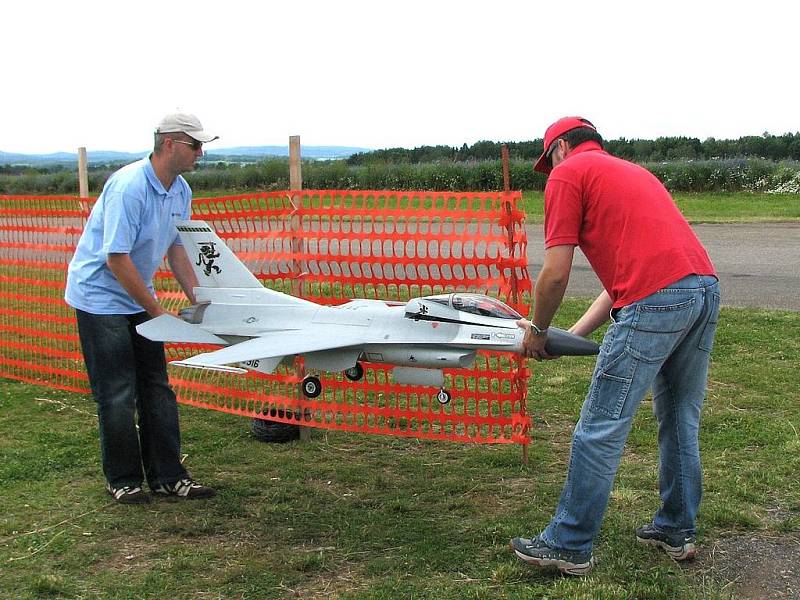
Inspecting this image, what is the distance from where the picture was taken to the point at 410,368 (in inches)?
203

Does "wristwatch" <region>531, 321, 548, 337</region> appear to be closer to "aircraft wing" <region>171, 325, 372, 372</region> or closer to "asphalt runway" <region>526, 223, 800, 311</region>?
"aircraft wing" <region>171, 325, 372, 372</region>

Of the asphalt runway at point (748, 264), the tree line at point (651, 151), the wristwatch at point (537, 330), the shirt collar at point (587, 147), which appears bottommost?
the asphalt runway at point (748, 264)

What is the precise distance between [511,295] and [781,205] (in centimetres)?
2270

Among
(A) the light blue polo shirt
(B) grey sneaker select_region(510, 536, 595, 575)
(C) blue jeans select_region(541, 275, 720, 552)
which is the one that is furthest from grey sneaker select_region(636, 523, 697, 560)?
(A) the light blue polo shirt

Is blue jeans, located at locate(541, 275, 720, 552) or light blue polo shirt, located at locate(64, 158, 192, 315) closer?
blue jeans, located at locate(541, 275, 720, 552)

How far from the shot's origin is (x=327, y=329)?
5.15m

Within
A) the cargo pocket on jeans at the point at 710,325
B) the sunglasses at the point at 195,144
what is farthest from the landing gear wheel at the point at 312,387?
the cargo pocket on jeans at the point at 710,325

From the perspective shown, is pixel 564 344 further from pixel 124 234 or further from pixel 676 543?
pixel 124 234

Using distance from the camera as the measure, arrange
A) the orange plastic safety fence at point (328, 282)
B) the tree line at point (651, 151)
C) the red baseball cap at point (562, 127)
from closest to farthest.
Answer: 1. the red baseball cap at point (562, 127)
2. the orange plastic safety fence at point (328, 282)
3. the tree line at point (651, 151)

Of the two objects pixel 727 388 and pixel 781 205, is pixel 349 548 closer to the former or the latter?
pixel 727 388

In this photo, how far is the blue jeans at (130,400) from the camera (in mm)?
5508

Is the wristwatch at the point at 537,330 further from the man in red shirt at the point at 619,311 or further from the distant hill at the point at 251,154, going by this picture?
the distant hill at the point at 251,154

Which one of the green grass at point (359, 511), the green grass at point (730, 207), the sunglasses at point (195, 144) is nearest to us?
the green grass at point (359, 511)

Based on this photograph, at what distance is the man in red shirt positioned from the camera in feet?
13.6
